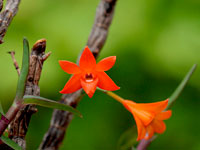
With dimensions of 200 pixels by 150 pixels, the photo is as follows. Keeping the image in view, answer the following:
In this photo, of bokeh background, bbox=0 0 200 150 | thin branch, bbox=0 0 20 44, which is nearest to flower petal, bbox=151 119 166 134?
thin branch, bbox=0 0 20 44

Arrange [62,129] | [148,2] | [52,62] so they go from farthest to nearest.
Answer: [148,2]
[52,62]
[62,129]

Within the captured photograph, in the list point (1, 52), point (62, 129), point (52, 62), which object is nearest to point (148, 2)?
point (52, 62)

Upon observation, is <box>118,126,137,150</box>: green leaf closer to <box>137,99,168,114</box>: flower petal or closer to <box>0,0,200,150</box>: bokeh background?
<box>137,99,168,114</box>: flower petal

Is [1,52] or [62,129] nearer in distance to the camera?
[62,129]

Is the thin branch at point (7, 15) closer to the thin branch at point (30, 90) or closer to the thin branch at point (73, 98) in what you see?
the thin branch at point (30, 90)

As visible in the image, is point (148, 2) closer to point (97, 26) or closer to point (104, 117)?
point (104, 117)

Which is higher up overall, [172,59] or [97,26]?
[97,26]

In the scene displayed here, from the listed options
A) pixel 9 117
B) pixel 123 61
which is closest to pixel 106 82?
pixel 9 117

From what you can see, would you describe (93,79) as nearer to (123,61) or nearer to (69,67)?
(69,67)
